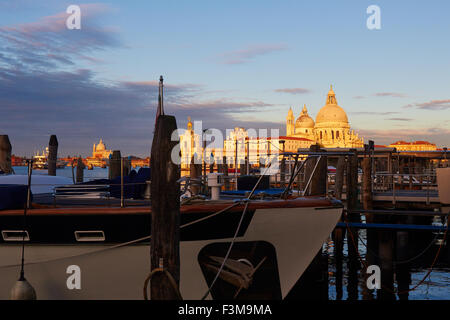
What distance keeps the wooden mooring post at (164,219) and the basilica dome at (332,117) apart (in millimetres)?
146996

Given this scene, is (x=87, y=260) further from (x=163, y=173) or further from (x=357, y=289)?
(x=357, y=289)

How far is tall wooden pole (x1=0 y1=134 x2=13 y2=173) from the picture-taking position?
13.6 meters

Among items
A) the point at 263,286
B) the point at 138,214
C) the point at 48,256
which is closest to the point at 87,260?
the point at 48,256

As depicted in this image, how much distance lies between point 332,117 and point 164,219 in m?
149

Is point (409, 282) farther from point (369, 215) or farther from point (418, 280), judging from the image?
point (369, 215)

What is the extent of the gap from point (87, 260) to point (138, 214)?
48.2 inches

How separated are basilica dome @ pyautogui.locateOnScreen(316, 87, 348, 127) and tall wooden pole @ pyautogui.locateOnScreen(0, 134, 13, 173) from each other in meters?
142

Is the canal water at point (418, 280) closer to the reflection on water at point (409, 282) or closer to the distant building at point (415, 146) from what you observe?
the reflection on water at point (409, 282)

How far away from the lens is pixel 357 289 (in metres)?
14.4

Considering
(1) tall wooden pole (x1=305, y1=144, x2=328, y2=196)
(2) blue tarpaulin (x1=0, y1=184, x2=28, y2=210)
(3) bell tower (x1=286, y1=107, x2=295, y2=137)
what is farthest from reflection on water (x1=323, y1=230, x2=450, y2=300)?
(3) bell tower (x1=286, y1=107, x2=295, y2=137)

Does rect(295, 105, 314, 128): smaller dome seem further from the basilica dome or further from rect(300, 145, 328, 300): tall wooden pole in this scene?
rect(300, 145, 328, 300): tall wooden pole

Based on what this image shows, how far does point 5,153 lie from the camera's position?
13812mm
